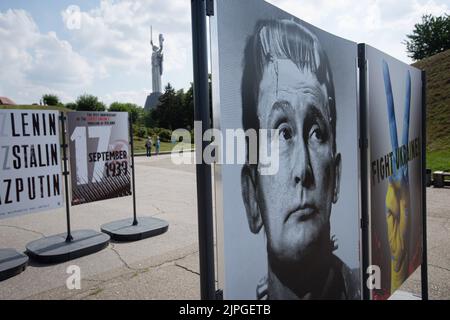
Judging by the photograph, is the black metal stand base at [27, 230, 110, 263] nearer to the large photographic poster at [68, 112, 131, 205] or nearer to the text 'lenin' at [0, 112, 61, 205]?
the large photographic poster at [68, 112, 131, 205]

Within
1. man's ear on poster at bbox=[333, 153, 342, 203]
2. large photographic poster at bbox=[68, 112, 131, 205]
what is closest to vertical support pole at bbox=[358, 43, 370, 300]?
man's ear on poster at bbox=[333, 153, 342, 203]

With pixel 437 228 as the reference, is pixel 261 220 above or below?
above

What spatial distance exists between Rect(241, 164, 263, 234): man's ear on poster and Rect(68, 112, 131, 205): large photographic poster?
5.02m

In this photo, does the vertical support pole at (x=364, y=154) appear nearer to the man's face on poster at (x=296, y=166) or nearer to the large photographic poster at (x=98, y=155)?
the man's face on poster at (x=296, y=166)

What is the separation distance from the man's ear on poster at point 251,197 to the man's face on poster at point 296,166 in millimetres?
29

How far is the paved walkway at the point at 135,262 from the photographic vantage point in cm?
414

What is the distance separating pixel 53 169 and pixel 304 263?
4.62m

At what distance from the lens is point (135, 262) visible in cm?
514

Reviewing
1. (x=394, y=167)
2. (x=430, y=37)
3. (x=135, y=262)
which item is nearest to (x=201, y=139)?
(x=394, y=167)

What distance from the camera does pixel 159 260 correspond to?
5.20m

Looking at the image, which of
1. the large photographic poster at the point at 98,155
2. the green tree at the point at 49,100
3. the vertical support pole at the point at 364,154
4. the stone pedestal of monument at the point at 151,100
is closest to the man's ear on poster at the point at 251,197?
the vertical support pole at the point at 364,154

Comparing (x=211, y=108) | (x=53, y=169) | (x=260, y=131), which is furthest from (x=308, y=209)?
(x=53, y=169)

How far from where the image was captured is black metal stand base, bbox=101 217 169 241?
623 centimetres
